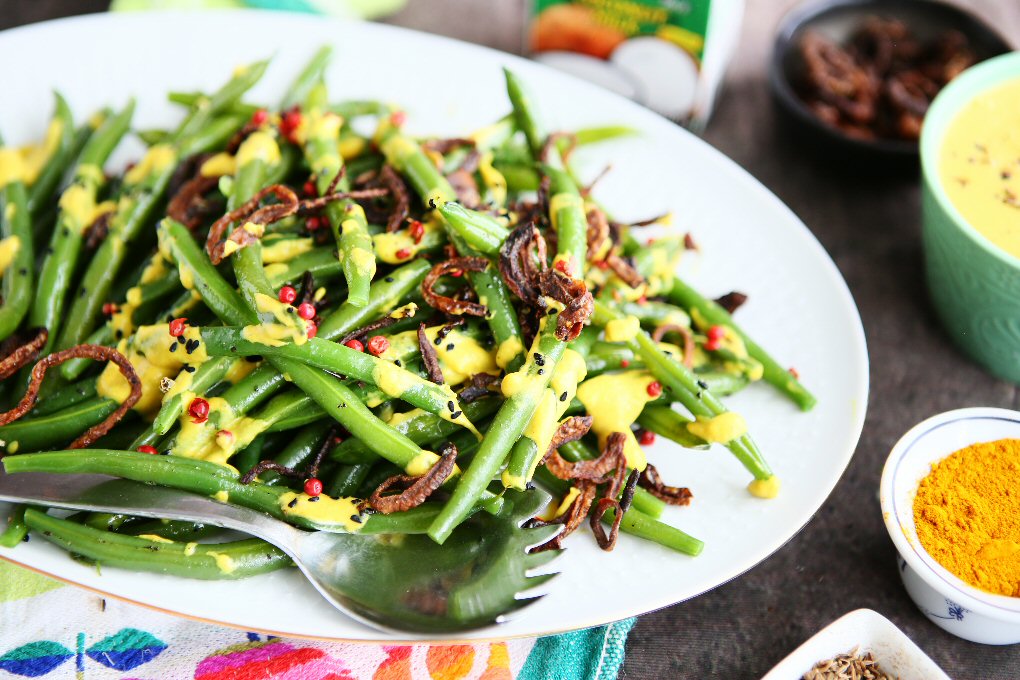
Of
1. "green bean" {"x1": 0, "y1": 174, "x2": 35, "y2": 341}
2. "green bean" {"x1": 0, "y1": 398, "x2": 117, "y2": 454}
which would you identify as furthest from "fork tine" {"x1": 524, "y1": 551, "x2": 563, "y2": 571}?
"green bean" {"x1": 0, "y1": 174, "x2": 35, "y2": 341}

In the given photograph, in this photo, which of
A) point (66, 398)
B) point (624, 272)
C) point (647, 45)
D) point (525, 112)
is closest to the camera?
point (66, 398)

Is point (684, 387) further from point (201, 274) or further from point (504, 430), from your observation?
point (201, 274)

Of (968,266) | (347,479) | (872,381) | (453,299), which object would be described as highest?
(453,299)

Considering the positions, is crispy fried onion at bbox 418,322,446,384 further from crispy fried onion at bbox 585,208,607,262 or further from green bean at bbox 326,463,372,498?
crispy fried onion at bbox 585,208,607,262

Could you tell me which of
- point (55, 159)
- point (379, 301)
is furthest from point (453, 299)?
point (55, 159)

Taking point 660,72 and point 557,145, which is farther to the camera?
point 660,72

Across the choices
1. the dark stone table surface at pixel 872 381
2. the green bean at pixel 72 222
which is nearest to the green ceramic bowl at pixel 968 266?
the dark stone table surface at pixel 872 381

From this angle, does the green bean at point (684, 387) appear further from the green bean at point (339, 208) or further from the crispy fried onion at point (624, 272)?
the green bean at point (339, 208)
